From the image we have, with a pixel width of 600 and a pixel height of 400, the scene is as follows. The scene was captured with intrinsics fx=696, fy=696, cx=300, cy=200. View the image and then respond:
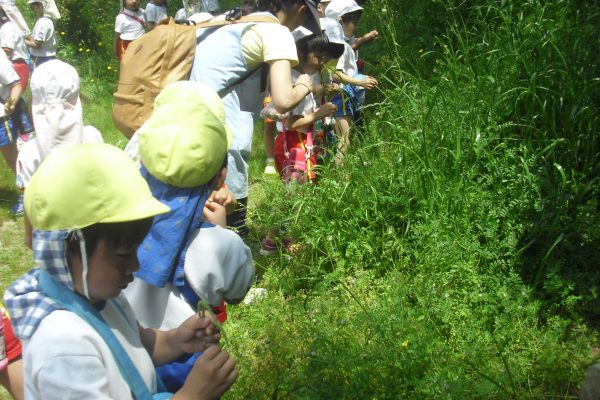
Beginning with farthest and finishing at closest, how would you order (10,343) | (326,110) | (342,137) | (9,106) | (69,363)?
(9,106)
(342,137)
(326,110)
(10,343)
(69,363)

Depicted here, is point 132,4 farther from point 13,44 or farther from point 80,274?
point 80,274

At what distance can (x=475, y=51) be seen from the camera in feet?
17.4

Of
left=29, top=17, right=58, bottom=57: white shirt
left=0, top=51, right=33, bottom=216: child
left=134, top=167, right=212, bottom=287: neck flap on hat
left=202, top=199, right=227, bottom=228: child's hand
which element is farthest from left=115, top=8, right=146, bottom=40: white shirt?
left=134, top=167, right=212, bottom=287: neck flap on hat

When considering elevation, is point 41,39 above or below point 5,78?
below

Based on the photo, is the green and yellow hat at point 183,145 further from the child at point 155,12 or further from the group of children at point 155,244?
the child at point 155,12

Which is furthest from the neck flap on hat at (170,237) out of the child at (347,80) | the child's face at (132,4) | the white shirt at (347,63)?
the child's face at (132,4)

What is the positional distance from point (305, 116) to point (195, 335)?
8.96 ft

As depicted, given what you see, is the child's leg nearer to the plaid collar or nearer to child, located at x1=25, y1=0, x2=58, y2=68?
the plaid collar

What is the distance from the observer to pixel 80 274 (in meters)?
1.63

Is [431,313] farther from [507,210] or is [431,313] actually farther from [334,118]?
[334,118]

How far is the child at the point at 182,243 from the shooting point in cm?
217

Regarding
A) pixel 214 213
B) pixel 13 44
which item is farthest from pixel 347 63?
pixel 214 213

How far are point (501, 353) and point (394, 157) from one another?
5.05 feet

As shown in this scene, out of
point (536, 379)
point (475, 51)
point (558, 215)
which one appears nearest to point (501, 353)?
point (536, 379)
